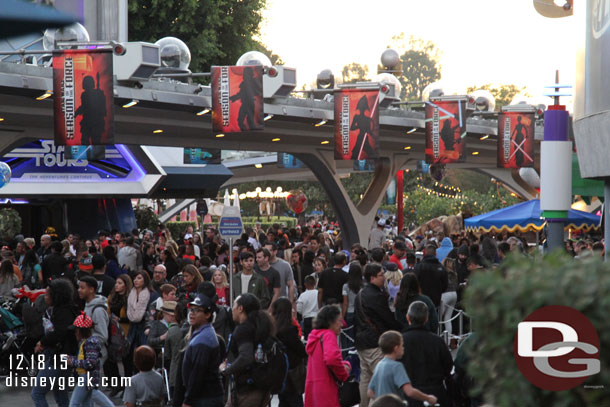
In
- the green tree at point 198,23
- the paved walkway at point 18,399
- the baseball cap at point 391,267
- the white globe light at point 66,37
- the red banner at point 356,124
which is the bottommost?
the paved walkway at point 18,399

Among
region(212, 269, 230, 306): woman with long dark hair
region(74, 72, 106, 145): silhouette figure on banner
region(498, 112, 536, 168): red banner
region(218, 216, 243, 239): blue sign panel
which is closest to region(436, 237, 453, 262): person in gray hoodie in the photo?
region(218, 216, 243, 239): blue sign panel

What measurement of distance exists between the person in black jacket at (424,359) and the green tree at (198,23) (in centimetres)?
3515

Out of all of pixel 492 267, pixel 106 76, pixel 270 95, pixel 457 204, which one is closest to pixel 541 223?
pixel 270 95

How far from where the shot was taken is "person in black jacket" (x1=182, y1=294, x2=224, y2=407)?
318 inches

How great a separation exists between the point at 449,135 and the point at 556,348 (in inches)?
945

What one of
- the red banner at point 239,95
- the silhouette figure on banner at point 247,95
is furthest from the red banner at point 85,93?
the silhouette figure on banner at point 247,95

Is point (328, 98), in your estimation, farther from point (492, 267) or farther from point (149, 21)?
point (492, 267)

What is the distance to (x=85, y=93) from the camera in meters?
18.8

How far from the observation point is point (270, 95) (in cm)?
2538

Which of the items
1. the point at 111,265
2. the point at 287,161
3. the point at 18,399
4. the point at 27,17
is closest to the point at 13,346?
the point at 18,399

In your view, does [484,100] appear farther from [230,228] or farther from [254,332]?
[254,332]

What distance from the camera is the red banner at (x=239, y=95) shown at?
21.9 meters

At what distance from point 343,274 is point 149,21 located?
108 ft

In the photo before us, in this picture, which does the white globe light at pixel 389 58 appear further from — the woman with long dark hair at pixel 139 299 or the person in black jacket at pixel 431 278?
the woman with long dark hair at pixel 139 299
